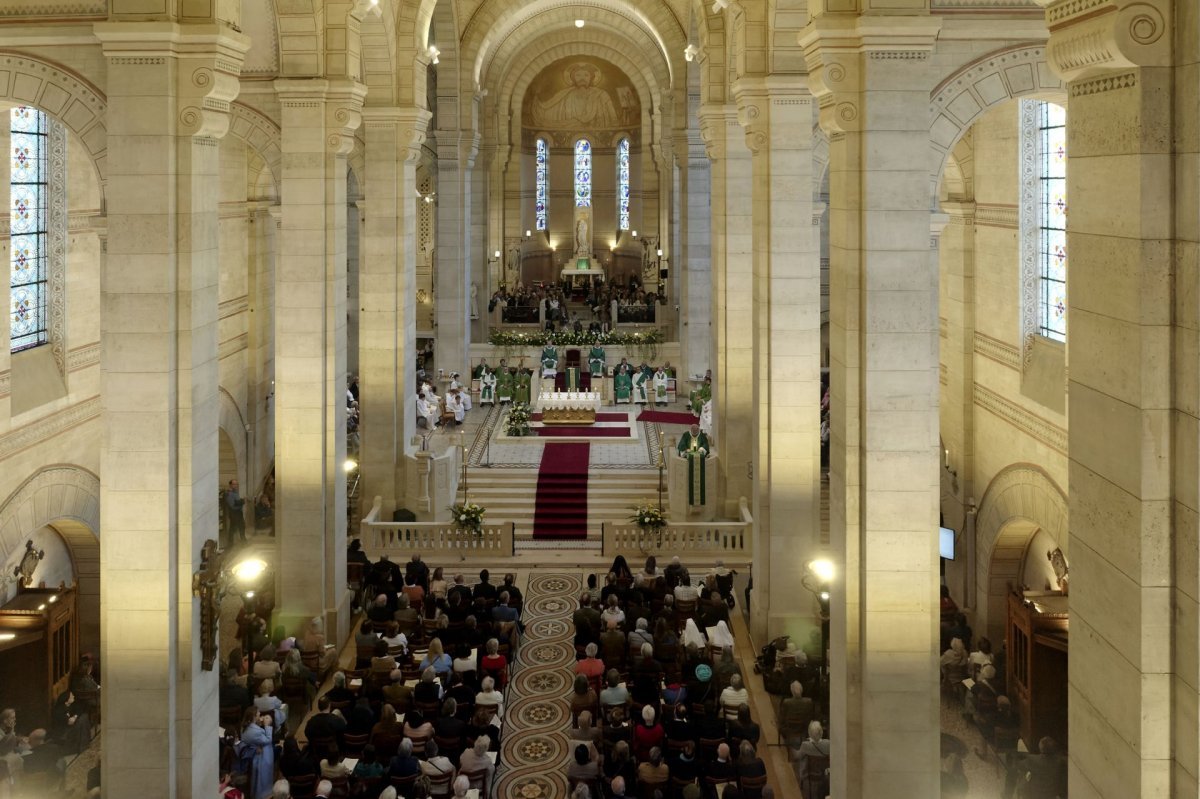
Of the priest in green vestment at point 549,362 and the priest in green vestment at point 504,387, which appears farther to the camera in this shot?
the priest in green vestment at point 549,362

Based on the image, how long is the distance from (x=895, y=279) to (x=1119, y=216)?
564cm

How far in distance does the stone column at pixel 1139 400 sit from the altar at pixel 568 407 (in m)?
26.9

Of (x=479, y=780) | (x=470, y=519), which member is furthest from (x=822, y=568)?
(x=470, y=519)

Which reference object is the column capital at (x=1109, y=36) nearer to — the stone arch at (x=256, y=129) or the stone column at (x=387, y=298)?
the stone arch at (x=256, y=129)

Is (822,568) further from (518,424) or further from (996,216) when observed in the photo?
(518,424)

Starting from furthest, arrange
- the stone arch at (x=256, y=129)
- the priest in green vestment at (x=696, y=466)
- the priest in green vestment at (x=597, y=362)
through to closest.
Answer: the priest in green vestment at (x=597, y=362) < the priest in green vestment at (x=696, y=466) < the stone arch at (x=256, y=129)

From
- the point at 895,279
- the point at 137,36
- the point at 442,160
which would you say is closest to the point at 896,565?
the point at 895,279

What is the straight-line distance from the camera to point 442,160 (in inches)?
1479

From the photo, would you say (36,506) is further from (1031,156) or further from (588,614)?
(1031,156)

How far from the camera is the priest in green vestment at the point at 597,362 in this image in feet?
132

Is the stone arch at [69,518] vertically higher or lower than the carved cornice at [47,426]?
lower

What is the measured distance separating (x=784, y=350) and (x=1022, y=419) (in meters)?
4.27

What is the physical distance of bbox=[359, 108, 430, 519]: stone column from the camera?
23.3 metres

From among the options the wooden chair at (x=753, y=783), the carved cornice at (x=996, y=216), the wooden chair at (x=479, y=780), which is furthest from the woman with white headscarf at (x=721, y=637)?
the carved cornice at (x=996, y=216)
